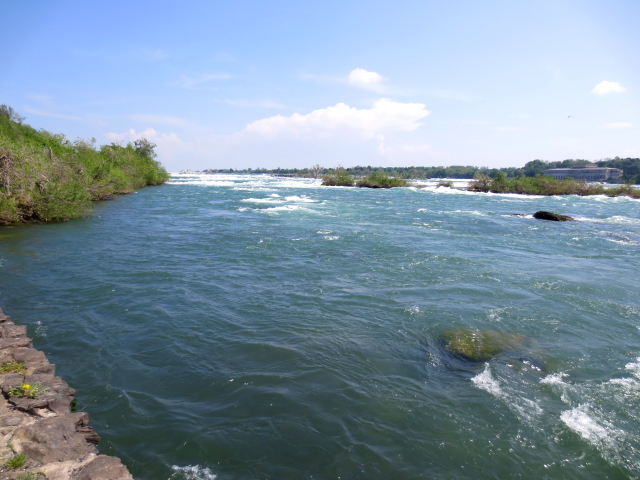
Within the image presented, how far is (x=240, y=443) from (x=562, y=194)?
74.0m

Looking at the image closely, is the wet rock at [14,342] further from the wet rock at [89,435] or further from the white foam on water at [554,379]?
the white foam on water at [554,379]

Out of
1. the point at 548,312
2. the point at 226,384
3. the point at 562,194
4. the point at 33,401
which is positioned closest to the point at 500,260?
the point at 548,312

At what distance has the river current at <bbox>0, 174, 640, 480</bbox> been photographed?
503cm

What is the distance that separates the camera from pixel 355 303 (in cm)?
1028

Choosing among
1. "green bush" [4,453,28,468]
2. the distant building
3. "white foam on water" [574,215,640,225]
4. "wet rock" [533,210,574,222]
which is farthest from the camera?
the distant building

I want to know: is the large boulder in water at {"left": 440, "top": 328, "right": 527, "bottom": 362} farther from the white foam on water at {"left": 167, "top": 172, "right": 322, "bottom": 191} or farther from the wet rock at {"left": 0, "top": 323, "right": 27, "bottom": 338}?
the white foam on water at {"left": 167, "top": 172, "right": 322, "bottom": 191}

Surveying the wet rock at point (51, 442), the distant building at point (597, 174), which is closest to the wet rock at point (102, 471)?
the wet rock at point (51, 442)

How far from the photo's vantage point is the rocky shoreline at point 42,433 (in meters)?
3.68

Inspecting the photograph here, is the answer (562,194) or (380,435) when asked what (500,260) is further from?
(562,194)

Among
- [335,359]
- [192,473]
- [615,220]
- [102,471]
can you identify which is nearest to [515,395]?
[335,359]

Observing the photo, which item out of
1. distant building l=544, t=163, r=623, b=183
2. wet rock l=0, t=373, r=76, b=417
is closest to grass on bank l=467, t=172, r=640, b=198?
distant building l=544, t=163, r=623, b=183

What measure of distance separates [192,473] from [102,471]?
1.17 meters

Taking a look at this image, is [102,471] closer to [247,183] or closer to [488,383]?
[488,383]

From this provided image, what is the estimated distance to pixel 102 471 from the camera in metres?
3.74
